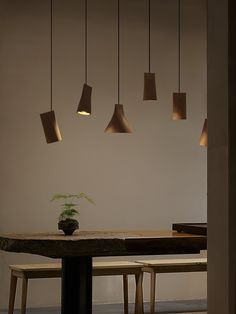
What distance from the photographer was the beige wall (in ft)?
25.1

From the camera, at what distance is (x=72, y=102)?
789 cm

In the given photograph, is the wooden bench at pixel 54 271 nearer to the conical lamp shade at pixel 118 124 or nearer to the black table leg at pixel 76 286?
the conical lamp shade at pixel 118 124

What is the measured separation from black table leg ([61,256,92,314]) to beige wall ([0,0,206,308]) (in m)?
3.13

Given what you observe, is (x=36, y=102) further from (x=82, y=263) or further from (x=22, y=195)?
(x=82, y=263)

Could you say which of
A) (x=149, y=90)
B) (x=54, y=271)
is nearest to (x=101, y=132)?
(x=149, y=90)

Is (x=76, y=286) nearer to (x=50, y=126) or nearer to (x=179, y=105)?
(x=50, y=126)

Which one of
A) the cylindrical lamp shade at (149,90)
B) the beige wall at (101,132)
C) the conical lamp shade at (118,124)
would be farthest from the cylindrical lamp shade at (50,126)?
the beige wall at (101,132)

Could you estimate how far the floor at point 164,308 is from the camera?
7172mm

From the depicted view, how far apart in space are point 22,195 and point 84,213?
28.8 inches

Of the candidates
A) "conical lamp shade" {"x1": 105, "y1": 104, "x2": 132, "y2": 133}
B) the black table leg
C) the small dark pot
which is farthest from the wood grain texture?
"conical lamp shade" {"x1": 105, "y1": 104, "x2": 132, "y2": 133}

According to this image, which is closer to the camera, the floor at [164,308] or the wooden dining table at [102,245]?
the wooden dining table at [102,245]

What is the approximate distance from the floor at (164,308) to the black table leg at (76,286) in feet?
8.71

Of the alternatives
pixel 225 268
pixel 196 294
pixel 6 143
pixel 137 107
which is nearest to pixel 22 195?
pixel 6 143

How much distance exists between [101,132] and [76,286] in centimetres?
365
